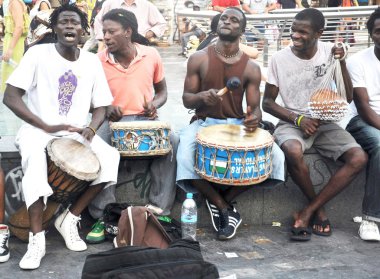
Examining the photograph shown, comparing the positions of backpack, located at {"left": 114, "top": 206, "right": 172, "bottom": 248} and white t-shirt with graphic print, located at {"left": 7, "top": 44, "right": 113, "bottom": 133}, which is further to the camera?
white t-shirt with graphic print, located at {"left": 7, "top": 44, "right": 113, "bottom": 133}

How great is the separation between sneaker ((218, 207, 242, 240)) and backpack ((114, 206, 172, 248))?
89cm

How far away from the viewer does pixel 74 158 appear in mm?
5141

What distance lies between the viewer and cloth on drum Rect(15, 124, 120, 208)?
198 inches

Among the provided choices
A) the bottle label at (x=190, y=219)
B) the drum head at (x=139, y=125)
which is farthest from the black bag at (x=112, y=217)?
the drum head at (x=139, y=125)

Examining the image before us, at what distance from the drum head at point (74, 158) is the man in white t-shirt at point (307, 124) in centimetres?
A: 147

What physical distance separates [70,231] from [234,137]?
4.28 ft

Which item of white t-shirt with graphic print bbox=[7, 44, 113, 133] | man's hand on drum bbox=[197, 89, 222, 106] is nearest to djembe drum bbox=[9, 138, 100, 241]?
white t-shirt with graphic print bbox=[7, 44, 113, 133]

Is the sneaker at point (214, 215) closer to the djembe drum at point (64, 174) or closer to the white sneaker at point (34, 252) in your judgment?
the djembe drum at point (64, 174)

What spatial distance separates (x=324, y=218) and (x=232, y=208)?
2.30 ft

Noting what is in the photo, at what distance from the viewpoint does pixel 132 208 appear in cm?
486

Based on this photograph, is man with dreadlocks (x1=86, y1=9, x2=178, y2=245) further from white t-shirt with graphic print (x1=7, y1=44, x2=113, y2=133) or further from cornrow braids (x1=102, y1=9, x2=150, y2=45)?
white t-shirt with graphic print (x1=7, y1=44, x2=113, y2=133)

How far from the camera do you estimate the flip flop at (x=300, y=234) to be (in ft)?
18.6

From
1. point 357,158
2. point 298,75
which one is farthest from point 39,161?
point 357,158

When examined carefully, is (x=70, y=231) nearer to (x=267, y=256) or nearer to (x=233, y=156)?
(x=233, y=156)
